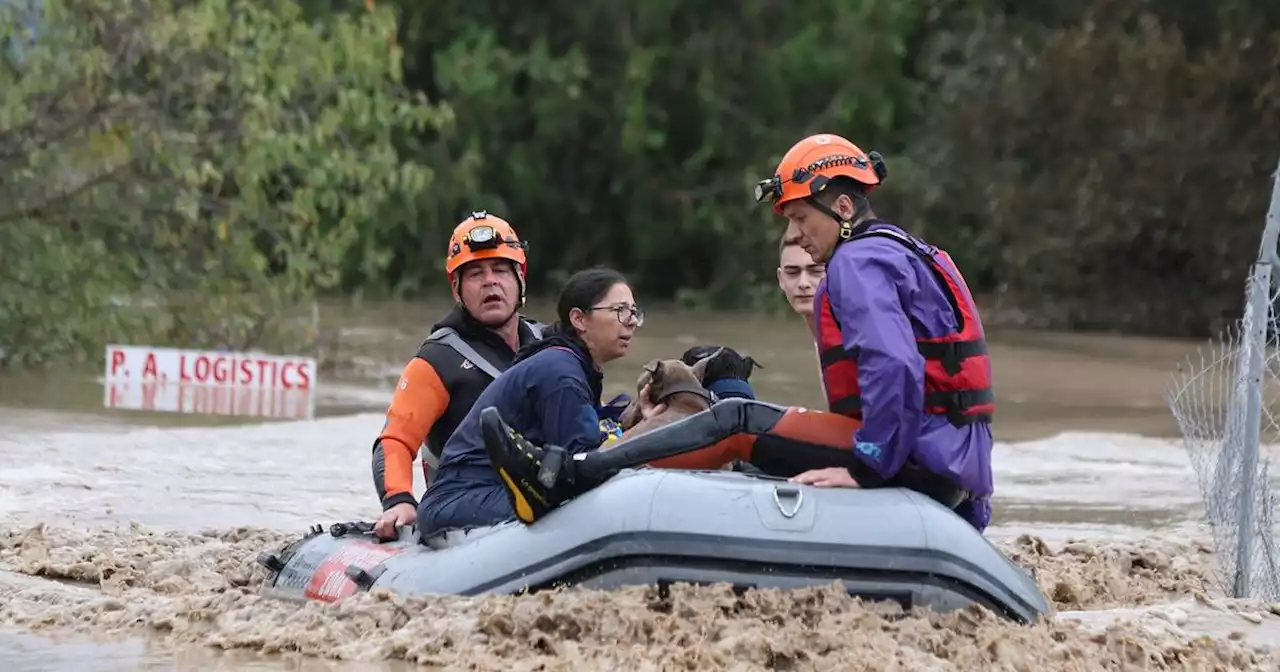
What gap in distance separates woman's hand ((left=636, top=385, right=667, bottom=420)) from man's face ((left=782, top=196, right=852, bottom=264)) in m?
0.88

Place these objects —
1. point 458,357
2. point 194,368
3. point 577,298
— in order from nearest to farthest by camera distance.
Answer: point 577,298, point 458,357, point 194,368

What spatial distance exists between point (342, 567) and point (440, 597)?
783 millimetres

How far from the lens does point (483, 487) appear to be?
7523 mm

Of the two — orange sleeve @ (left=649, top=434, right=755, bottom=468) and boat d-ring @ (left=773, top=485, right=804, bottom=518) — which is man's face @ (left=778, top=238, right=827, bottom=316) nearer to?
orange sleeve @ (left=649, top=434, right=755, bottom=468)

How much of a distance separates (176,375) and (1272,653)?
1070 cm

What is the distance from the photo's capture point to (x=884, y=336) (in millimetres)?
6508

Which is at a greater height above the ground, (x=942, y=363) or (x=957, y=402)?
(x=942, y=363)

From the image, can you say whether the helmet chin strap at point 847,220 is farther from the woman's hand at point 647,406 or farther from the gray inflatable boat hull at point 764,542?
the woman's hand at point 647,406

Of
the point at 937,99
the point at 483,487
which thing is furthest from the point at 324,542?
the point at 937,99

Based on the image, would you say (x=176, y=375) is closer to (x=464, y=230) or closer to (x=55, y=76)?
(x=55, y=76)

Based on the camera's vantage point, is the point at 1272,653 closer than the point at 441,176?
Yes

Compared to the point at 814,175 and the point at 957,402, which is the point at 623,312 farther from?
the point at 957,402

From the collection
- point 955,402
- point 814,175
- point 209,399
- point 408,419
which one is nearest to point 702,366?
point 408,419

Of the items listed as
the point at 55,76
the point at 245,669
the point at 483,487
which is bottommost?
the point at 245,669
